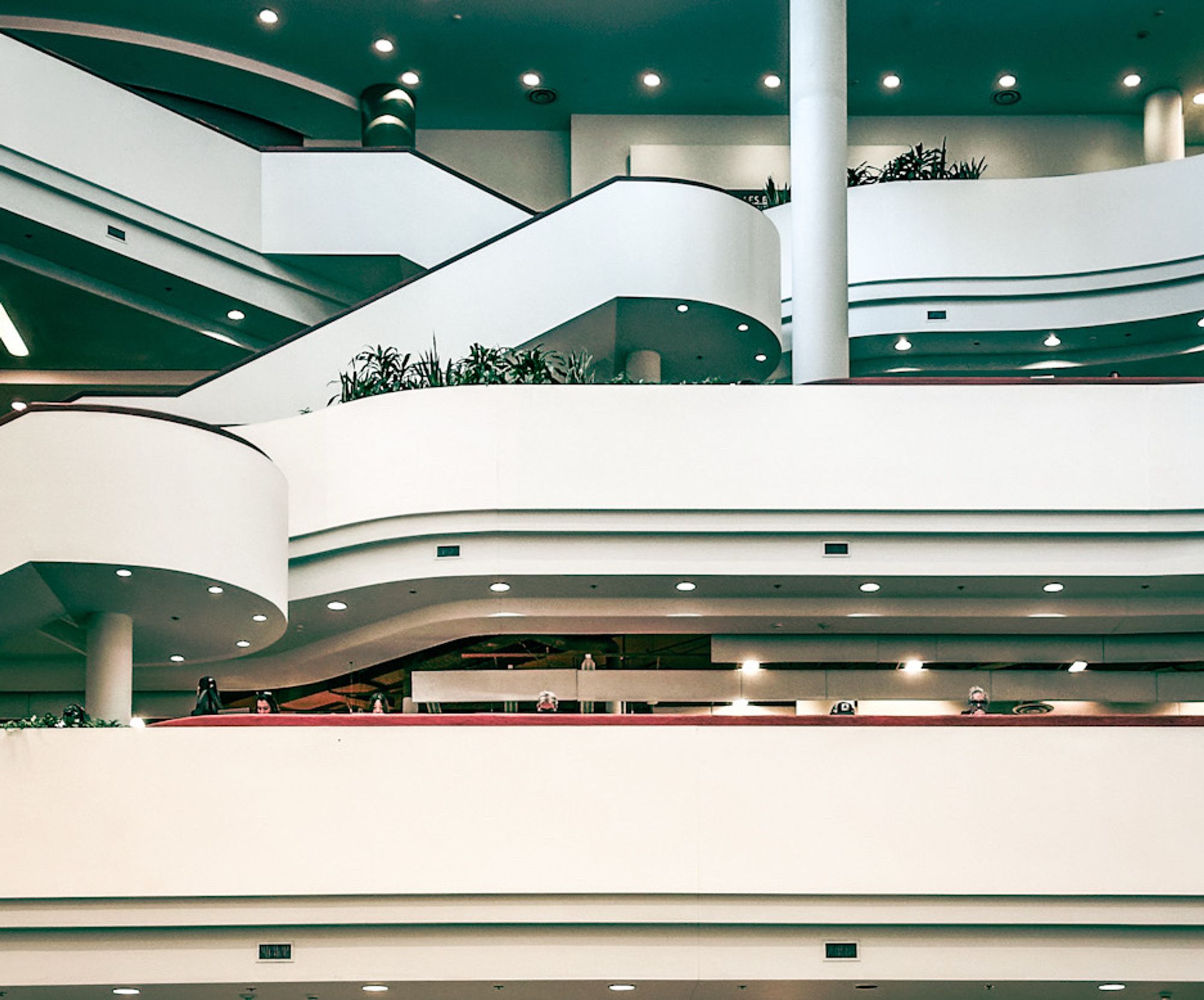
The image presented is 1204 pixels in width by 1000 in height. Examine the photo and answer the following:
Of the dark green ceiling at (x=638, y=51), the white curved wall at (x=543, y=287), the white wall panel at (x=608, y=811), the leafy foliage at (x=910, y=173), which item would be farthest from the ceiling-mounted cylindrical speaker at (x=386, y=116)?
the white wall panel at (x=608, y=811)

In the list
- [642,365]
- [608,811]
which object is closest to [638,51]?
[642,365]

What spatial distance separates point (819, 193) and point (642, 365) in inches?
90.8

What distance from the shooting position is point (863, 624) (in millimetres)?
12055

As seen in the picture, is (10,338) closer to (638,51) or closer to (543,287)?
(543,287)

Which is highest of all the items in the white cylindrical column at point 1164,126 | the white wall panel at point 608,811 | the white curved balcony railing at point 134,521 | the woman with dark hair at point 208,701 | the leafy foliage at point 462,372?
the white cylindrical column at point 1164,126

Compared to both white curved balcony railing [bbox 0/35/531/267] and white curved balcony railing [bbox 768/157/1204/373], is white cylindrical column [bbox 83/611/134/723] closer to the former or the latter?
white curved balcony railing [bbox 0/35/531/267]

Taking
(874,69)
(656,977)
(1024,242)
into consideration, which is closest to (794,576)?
(656,977)

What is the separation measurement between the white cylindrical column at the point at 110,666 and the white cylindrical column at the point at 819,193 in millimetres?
5094

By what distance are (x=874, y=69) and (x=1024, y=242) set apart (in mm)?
2713

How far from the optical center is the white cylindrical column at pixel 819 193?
38.3 feet

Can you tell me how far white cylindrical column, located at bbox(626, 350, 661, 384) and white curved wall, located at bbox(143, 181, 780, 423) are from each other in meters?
1.13

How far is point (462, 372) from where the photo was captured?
11.8 metres

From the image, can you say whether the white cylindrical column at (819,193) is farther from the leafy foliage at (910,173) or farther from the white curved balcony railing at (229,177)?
the white curved balcony railing at (229,177)

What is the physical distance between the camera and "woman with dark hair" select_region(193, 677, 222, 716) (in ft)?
30.6
